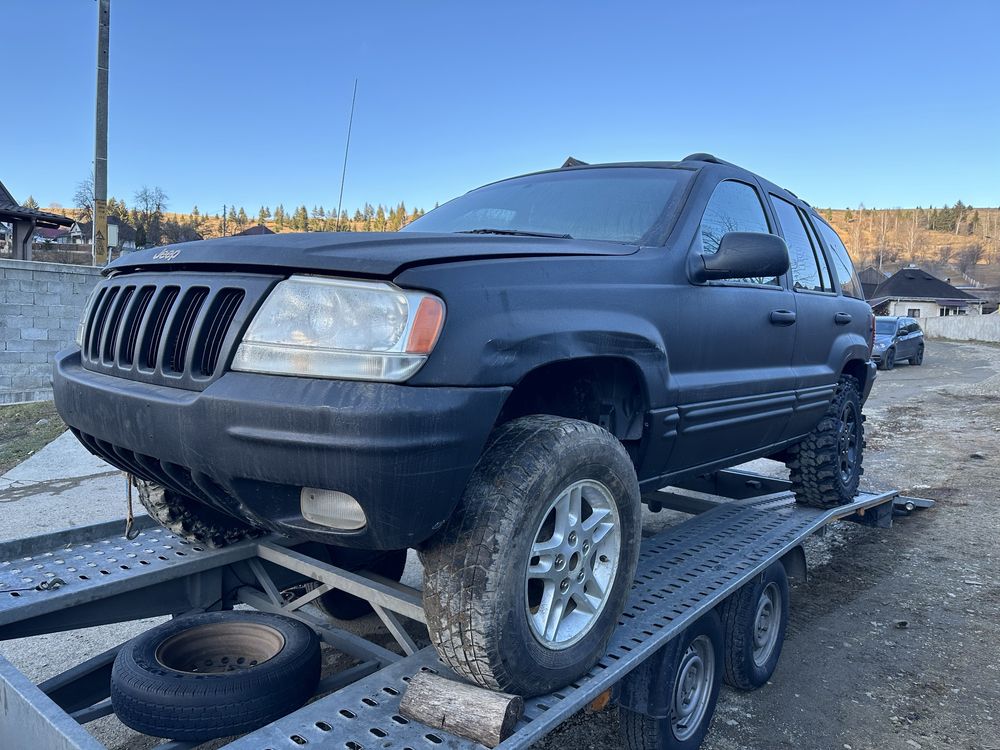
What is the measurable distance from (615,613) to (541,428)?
2.21 ft

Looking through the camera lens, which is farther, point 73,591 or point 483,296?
point 73,591

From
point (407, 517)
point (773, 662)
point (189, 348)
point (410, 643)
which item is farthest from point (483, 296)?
point (773, 662)

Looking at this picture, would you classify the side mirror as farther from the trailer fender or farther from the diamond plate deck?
the trailer fender

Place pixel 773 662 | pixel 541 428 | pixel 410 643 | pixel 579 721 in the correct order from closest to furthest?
pixel 541 428 < pixel 410 643 < pixel 579 721 < pixel 773 662

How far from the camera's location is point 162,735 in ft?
6.82

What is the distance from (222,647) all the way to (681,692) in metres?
1.67

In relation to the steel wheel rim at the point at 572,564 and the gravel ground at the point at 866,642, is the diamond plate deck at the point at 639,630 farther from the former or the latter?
the gravel ground at the point at 866,642

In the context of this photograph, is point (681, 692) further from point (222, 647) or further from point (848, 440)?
point (848, 440)

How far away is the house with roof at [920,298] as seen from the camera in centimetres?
5712

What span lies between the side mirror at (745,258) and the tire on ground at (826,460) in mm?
1865

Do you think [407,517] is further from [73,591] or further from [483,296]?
[73,591]

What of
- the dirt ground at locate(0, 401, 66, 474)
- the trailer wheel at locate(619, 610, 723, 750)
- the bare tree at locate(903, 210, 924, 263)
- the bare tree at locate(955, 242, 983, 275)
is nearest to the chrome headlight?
the trailer wheel at locate(619, 610, 723, 750)

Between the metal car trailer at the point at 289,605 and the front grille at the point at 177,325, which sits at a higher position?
the front grille at the point at 177,325

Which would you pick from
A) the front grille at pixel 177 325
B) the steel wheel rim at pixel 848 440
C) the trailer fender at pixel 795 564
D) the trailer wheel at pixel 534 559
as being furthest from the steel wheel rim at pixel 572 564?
the steel wheel rim at pixel 848 440
